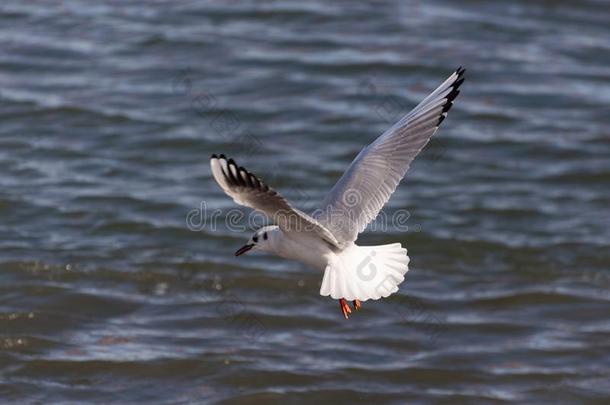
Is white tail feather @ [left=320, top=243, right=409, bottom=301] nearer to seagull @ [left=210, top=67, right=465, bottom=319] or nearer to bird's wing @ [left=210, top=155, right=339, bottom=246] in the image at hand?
seagull @ [left=210, top=67, right=465, bottom=319]

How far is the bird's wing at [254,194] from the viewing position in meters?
5.85

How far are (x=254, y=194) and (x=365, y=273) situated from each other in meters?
1.13

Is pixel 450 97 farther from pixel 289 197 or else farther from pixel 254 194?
pixel 289 197

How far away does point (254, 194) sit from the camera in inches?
239

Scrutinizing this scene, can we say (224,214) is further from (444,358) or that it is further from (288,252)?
(288,252)

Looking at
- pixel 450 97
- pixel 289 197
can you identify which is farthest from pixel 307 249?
pixel 289 197

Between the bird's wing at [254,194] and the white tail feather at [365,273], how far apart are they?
0.93 ft

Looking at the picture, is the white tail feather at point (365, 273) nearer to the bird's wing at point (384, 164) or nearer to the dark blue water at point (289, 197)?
the bird's wing at point (384, 164)

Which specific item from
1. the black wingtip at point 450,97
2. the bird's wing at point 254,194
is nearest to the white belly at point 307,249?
the bird's wing at point 254,194

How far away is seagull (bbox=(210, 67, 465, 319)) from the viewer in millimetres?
6109

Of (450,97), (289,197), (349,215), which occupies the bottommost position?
(289,197)

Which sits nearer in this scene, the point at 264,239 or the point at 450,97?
the point at 264,239

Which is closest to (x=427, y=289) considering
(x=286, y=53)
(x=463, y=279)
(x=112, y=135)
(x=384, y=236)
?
(x=463, y=279)

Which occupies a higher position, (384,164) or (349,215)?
(384,164)
